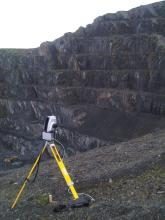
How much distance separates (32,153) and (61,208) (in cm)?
3917

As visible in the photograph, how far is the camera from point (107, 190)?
10539 mm

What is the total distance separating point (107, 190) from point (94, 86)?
47.9m

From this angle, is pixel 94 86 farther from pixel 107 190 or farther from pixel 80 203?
pixel 80 203

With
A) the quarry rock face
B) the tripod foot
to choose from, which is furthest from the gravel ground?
the quarry rock face

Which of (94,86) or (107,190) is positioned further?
(94,86)

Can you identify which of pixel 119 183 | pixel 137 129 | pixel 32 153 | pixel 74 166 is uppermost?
pixel 119 183

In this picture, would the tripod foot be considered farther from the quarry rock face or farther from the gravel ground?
the quarry rock face

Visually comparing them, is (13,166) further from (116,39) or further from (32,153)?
(116,39)

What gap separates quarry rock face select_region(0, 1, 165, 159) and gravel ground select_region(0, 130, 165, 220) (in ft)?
88.4

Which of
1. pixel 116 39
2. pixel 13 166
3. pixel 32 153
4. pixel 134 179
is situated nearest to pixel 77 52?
pixel 116 39

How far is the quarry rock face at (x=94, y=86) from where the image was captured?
1869 inches

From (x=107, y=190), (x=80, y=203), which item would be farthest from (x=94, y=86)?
(x=80, y=203)

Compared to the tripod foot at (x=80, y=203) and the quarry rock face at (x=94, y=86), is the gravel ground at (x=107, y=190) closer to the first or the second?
the tripod foot at (x=80, y=203)

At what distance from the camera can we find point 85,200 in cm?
934
